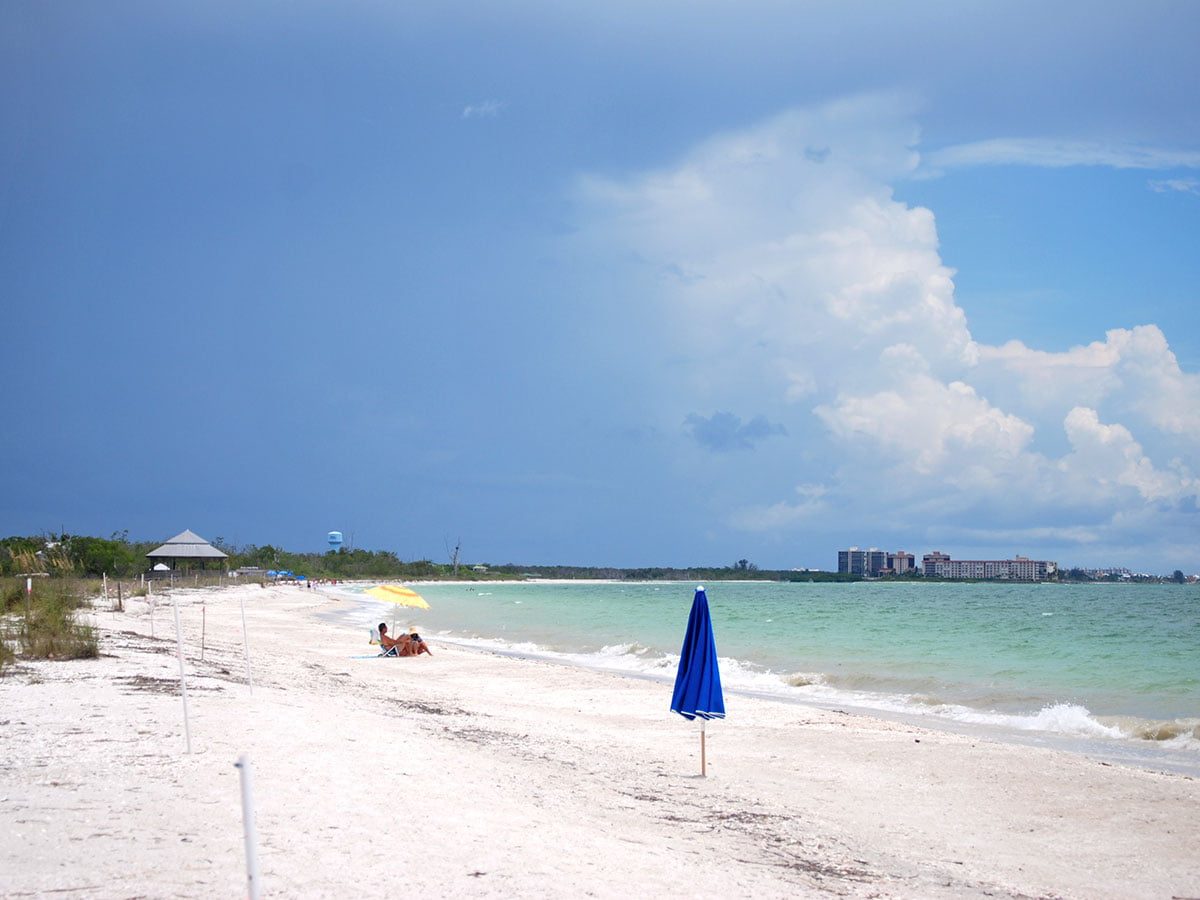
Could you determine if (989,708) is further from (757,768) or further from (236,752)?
(236,752)

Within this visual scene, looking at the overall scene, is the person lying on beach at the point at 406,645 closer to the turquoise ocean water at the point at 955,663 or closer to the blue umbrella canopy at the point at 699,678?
the turquoise ocean water at the point at 955,663

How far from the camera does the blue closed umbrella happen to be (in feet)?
31.7

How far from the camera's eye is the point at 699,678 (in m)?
9.73

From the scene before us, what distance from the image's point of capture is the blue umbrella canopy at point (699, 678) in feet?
31.7

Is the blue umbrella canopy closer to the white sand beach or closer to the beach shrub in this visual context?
the white sand beach

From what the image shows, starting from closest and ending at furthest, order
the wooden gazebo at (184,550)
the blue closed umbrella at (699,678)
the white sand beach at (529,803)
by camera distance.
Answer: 1. the white sand beach at (529,803)
2. the blue closed umbrella at (699,678)
3. the wooden gazebo at (184,550)

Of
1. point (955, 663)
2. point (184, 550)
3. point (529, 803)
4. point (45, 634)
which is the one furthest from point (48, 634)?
point (184, 550)

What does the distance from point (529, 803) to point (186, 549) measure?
6088 cm

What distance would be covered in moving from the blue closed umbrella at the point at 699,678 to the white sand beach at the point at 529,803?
0.70m

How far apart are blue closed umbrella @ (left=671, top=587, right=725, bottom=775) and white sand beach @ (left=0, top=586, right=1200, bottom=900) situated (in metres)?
0.70

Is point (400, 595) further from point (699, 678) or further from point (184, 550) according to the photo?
point (184, 550)

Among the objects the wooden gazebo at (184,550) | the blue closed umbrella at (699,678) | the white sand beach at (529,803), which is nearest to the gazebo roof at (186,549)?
the wooden gazebo at (184,550)

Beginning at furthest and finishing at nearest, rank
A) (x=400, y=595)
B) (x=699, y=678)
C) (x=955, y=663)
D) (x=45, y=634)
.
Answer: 1. (x=955, y=663)
2. (x=400, y=595)
3. (x=45, y=634)
4. (x=699, y=678)

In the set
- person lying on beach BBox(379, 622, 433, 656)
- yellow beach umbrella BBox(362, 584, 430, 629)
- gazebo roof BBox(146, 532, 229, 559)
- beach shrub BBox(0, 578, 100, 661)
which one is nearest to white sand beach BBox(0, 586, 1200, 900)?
beach shrub BBox(0, 578, 100, 661)
